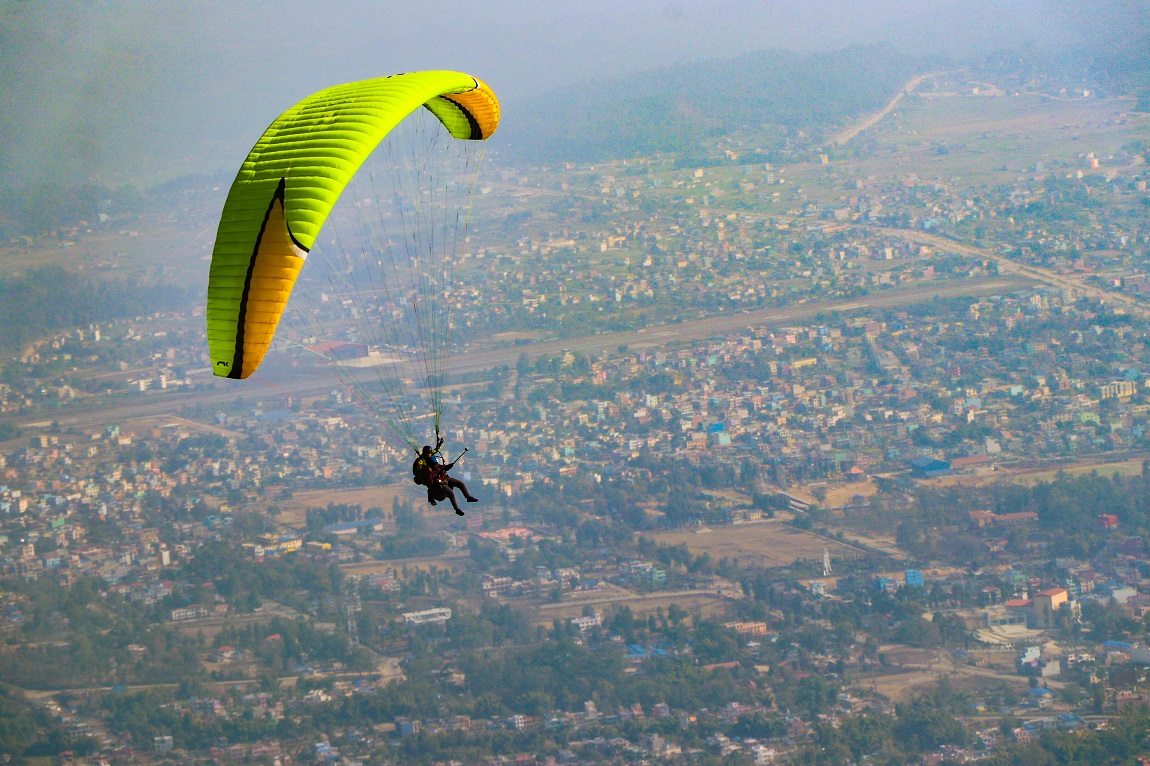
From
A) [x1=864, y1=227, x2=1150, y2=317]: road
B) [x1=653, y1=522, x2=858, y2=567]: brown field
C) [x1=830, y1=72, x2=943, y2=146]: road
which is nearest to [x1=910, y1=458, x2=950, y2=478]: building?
[x1=653, y1=522, x2=858, y2=567]: brown field

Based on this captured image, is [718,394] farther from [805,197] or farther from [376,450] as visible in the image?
[805,197]

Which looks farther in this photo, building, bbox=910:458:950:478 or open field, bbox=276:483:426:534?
building, bbox=910:458:950:478

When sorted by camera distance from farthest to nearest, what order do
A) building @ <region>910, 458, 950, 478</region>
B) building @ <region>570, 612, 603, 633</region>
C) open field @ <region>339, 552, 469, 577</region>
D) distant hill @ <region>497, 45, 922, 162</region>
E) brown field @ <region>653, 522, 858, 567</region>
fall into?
distant hill @ <region>497, 45, 922, 162</region>
building @ <region>910, 458, 950, 478</region>
open field @ <region>339, 552, 469, 577</region>
brown field @ <region>653, 522, 858, 567</region>
building @ <region>570, 612, 603, 633</region>

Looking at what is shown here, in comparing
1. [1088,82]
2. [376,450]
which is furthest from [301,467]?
[1088,82]

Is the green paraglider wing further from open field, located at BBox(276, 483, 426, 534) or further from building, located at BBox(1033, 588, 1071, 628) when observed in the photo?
open field, located at BBox(276, 483, 426, 534)

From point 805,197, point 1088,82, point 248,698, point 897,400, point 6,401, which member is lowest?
point 248,698
